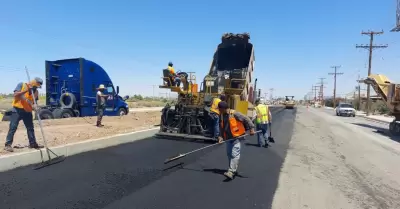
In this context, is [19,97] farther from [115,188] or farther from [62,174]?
[115,188]

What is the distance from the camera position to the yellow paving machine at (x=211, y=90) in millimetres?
10070

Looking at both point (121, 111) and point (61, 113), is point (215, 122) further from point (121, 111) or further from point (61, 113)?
point (121, 111)

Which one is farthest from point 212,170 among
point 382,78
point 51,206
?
point 382,78

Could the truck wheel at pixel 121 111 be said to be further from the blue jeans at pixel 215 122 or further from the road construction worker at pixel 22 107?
the road construction worker at pixel 22 107

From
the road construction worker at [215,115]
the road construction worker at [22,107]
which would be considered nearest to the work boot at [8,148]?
the road construction worker at [22,107]

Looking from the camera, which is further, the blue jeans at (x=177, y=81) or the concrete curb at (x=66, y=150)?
the blue jeans at (x=177, y=81)

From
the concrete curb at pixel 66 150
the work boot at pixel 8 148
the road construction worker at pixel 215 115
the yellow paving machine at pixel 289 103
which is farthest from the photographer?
the yellow paving machine at pixel 289 103

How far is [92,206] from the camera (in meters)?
4.29

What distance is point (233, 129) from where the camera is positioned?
5832 millimetres

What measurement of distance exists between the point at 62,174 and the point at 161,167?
1.91 meters

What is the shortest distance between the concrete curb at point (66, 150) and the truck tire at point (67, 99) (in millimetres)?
5305

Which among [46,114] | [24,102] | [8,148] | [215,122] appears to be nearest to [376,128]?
[215,122]

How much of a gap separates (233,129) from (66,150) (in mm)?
3941

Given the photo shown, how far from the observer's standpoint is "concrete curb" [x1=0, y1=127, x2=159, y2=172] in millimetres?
5825
